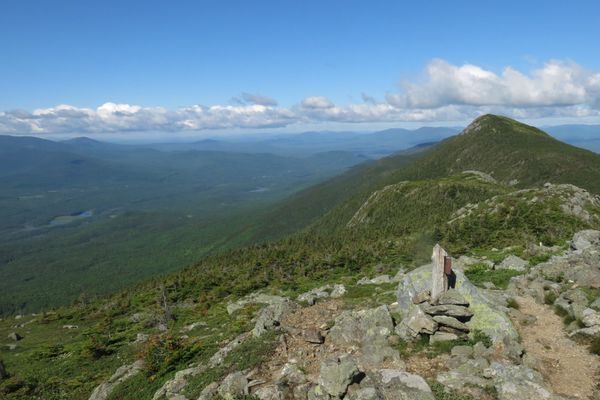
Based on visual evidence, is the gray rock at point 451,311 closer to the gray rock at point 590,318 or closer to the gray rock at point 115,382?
the gray rock at point 590,318

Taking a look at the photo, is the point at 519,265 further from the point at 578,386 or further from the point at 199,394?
the point at 199,394

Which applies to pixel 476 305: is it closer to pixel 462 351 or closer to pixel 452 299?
pixel 452 299

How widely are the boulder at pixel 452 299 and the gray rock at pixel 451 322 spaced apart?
846 mm

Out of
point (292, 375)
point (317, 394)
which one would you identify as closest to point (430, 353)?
point (317, 394)

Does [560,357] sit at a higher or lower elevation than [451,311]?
lower

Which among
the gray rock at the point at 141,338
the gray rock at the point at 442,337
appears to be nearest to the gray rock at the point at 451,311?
the gray rock at the point at 442,337

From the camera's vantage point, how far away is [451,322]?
822 inches

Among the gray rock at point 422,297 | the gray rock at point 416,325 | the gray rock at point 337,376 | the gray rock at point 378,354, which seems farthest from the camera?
the gray rock at point 422,297

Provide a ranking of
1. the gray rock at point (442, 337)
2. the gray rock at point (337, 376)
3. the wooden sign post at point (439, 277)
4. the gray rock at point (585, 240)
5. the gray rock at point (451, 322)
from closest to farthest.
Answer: the gray rock at point (337, 376) → the gray rock at point (442, 337) → the gray rock at point (451, 322) → the wooden sign post at point (439, 277) → the gray rock at point (585, 240)

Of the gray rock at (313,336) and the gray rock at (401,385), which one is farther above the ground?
the gray rock at (401,385)

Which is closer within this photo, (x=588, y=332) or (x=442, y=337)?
(x=588, y=332)

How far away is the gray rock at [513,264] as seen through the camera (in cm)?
3667

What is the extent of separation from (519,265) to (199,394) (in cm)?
3295

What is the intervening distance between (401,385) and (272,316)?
41.6 feet
